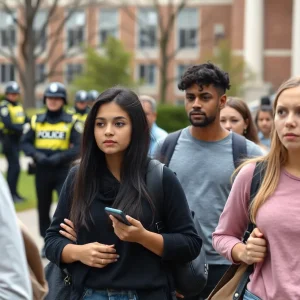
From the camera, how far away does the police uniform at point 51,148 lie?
10.3 metres

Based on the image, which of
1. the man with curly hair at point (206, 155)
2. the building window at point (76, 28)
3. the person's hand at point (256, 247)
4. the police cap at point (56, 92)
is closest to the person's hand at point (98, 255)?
the person's hand at point (256, 247)

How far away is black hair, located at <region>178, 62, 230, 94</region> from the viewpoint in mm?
5332

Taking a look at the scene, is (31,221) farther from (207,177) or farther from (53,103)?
(207,177)

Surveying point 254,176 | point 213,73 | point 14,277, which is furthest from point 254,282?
point 213,73

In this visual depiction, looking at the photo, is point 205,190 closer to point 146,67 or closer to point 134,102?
point 134,102

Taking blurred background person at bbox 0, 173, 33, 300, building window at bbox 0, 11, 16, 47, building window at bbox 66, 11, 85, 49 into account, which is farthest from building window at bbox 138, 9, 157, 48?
blurred background person at bbox 0, 173, 33, 300

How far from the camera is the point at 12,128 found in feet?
51.0

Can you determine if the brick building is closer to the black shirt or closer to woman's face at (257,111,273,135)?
woman's face at (257,111,273,135)

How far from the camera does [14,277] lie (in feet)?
8.39

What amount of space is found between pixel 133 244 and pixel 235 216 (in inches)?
19.1

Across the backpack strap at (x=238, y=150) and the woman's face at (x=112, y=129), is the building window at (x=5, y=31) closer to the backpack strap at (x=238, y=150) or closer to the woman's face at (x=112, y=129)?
the backpack strap at (x=238, y=150)

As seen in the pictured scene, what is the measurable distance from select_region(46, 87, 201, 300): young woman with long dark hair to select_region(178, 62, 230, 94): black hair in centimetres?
124

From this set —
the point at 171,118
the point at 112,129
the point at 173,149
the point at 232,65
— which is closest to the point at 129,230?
the point at 112,129

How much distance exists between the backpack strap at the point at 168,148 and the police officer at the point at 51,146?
481 cm
